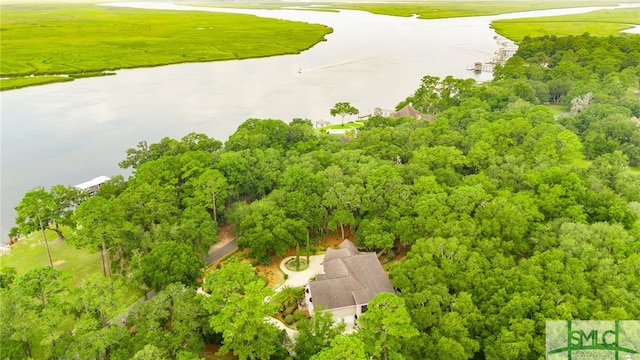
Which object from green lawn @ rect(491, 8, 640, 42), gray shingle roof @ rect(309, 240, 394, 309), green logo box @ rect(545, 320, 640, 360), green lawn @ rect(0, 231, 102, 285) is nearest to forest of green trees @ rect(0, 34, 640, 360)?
green logo box @ rect(545, 320, 640, 360)

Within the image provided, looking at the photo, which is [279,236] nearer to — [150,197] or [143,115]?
[150,197]

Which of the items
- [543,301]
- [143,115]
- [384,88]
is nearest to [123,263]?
[543,301]

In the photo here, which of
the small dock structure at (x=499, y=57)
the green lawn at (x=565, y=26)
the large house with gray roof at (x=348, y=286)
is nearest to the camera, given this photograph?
the large house with gray roof at (x=348, y=286)

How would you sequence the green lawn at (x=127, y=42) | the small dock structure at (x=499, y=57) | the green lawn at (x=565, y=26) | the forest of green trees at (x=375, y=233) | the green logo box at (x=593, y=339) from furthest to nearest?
the green lawn at (x=565, y=26) < the small dock structure at (x=499, y=57) < the green lawn at (x=127, y=42) < the forest of green trees at (x=375, y=233) < the green logo box at (x=593, y=339)

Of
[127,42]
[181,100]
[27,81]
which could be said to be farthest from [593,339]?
[127,42]

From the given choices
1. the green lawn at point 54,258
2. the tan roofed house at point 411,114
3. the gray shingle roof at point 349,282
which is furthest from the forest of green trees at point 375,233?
the tan roofed house at point 411,114

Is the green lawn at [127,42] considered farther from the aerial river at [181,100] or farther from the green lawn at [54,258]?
the green lawn at [54,258]

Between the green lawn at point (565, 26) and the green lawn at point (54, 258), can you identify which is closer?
the green lawn at point (54, 258)

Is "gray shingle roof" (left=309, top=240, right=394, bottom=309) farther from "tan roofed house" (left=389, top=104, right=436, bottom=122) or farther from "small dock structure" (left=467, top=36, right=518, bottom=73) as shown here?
"small dock structure" (left=467, top=36, right=518, bottom=73)
